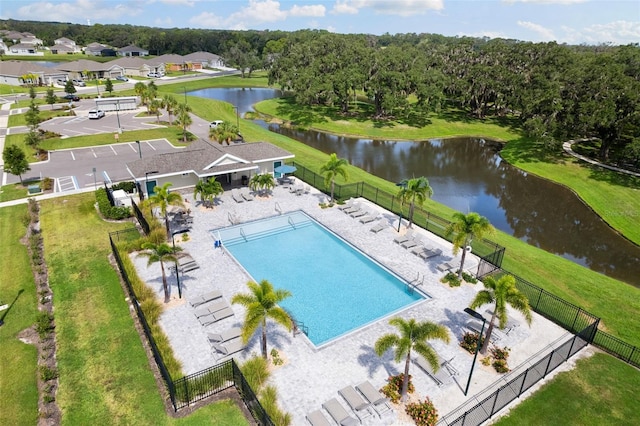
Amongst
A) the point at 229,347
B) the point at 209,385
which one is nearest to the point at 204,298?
the point at 229,347

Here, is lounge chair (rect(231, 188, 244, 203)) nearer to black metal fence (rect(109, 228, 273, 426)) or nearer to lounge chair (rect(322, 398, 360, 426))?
black metal fence (rect(109, 228, 273, 426))

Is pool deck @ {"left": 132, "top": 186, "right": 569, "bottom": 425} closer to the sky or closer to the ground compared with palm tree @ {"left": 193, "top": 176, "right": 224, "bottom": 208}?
closer to the ground

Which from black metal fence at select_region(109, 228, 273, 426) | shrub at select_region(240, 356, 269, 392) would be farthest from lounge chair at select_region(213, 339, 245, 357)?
black metal fence at select_region(109, 228, 273, 426)

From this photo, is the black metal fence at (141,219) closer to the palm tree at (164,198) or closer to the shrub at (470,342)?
the palm tree at (164,198)

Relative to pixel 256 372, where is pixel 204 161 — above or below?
above

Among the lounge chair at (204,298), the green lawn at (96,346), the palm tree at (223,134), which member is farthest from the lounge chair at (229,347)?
the palm tree at (223,134)

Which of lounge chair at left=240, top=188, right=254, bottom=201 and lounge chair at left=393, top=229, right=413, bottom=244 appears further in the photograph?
lounge chair at left=240, top=188, right=254, bottom=201

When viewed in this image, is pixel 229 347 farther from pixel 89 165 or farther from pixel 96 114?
pixel 96 114
